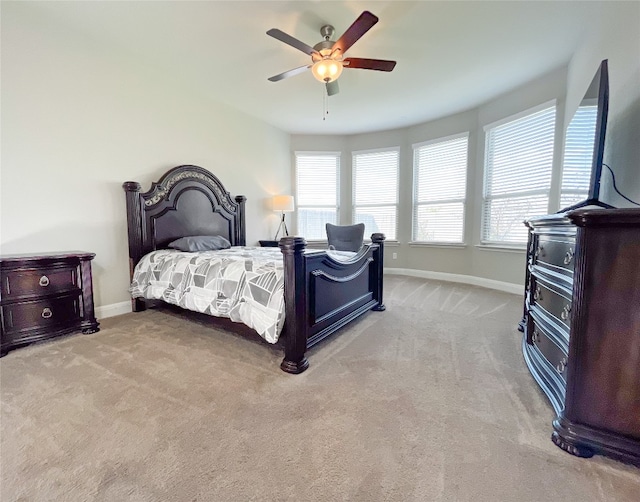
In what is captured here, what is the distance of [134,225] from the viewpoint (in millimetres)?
3035

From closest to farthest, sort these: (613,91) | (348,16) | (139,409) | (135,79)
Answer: (139,409)
(613,91)
(348,16)
(135,79)

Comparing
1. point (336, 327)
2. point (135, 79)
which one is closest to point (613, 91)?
point (336, 327)

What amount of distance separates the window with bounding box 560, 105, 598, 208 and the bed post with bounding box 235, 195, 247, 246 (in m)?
3.77

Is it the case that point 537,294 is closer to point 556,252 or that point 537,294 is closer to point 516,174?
point 556,252

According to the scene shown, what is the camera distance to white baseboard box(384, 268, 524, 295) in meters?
3.86

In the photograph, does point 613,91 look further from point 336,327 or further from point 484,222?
point 336,327

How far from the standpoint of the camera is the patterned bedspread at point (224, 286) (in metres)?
1.88

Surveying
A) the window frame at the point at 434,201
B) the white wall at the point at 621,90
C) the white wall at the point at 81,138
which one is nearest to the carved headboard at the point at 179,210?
the white wall at the point at 81,138

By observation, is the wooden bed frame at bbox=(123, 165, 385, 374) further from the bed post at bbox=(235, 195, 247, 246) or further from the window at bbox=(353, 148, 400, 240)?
the window at bbox=(353, 148, 400, 240)

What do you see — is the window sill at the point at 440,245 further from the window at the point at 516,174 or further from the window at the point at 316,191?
the window at the point at 316,191

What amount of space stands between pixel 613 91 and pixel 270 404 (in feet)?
10.9

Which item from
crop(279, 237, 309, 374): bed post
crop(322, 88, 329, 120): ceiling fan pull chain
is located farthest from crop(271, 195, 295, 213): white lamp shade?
crop(279, 237, 309, 374): bed post

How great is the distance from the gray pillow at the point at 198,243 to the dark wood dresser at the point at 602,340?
318cm

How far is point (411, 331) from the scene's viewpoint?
8.29 ft
